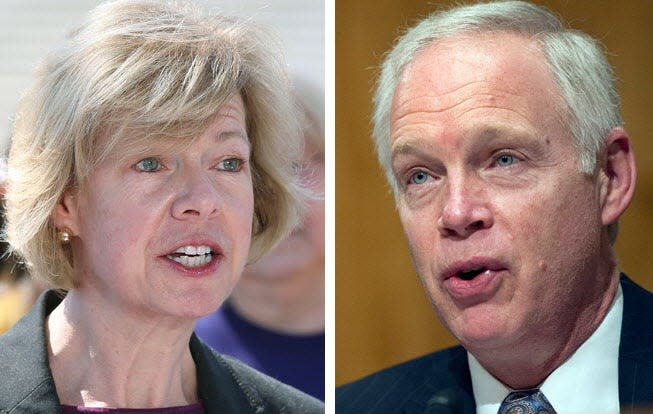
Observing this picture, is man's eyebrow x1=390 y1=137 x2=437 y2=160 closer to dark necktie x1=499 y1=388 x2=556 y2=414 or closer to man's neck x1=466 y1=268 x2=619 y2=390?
man's neck x1=466 y1=268 x2=619 y2=390

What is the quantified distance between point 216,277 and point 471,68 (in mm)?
1063

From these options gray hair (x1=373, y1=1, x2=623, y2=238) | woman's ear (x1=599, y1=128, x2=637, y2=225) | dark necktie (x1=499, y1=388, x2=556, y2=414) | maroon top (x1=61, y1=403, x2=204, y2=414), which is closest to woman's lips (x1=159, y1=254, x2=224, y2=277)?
maroon top (x1=61, y1=403, x2=204, y2=414)

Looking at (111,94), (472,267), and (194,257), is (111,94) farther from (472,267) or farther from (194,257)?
(472,267)

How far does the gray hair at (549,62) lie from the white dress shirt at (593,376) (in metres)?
0.31

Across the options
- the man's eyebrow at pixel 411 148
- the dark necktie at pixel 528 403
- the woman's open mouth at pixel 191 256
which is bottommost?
the dark necktie at pixel 528 403

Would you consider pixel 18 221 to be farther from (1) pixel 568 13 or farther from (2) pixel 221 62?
(1) pixel 568 13

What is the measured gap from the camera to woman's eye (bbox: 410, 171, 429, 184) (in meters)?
3.48

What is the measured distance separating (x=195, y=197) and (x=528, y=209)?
105 centimetres

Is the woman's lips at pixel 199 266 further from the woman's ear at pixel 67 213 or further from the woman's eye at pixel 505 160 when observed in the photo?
the woman's eye at pixel 505 160

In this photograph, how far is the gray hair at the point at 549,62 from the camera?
3336mm

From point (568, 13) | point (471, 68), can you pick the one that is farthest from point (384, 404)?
point (568, 13)

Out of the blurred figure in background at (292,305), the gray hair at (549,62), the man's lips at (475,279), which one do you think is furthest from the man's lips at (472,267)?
the blurred figure in background at (292,305)

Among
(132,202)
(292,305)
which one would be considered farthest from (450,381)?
(132,202)

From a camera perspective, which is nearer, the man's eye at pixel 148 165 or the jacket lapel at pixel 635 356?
the man's eye at pixel 148 165
